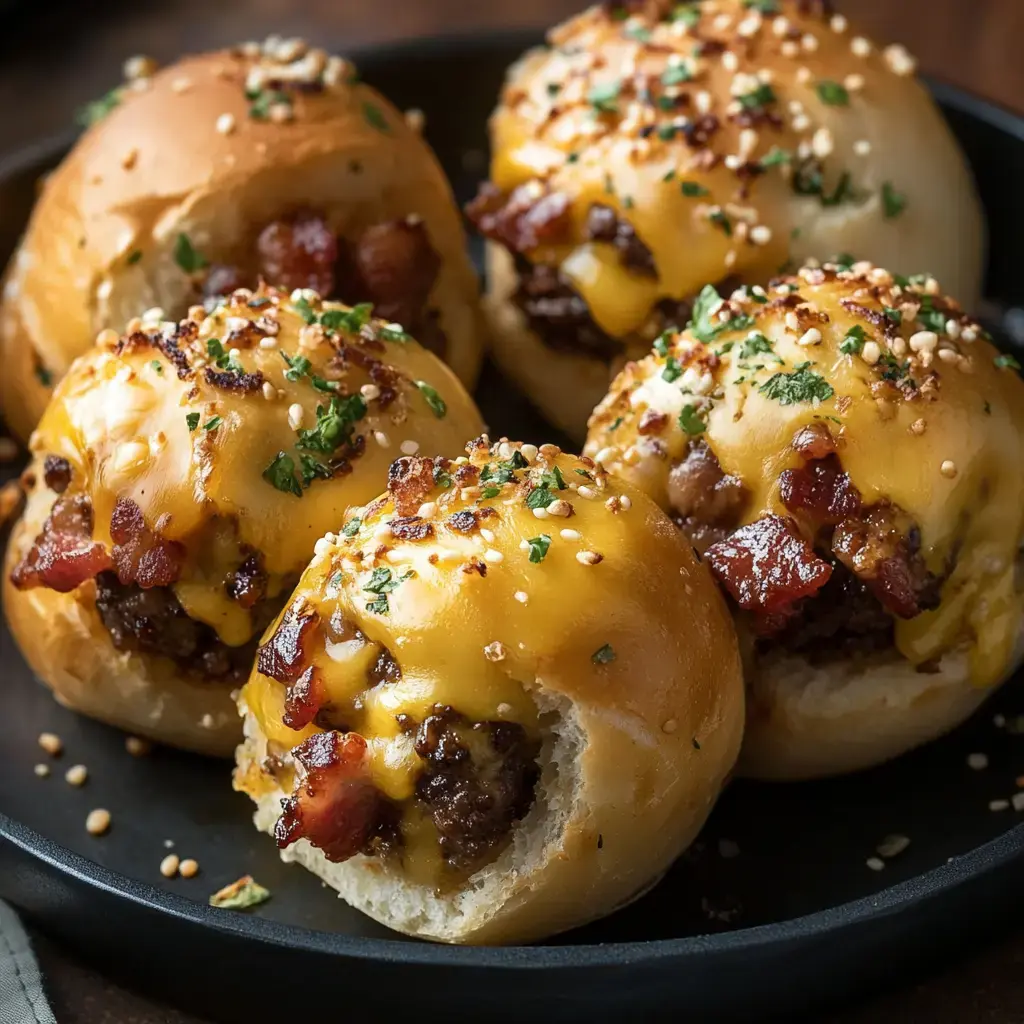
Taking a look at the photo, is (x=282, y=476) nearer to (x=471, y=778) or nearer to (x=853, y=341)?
(x=471, y=778)

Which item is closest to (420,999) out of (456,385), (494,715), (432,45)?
(494,715)

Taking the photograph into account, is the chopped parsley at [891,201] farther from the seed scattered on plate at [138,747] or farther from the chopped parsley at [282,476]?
the seed scattered on plate at [138,747]

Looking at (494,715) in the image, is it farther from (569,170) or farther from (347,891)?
(569,170)

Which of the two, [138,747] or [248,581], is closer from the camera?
[248,581]

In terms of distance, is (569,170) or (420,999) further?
(569,170)

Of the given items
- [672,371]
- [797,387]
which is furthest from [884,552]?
[672,371]

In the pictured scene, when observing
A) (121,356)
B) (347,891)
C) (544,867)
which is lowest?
(347,891)

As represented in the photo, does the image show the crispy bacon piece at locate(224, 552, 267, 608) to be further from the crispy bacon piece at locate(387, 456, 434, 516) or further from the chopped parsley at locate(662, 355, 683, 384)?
the chopped parsley at locate(662, 355, 683, 384)
